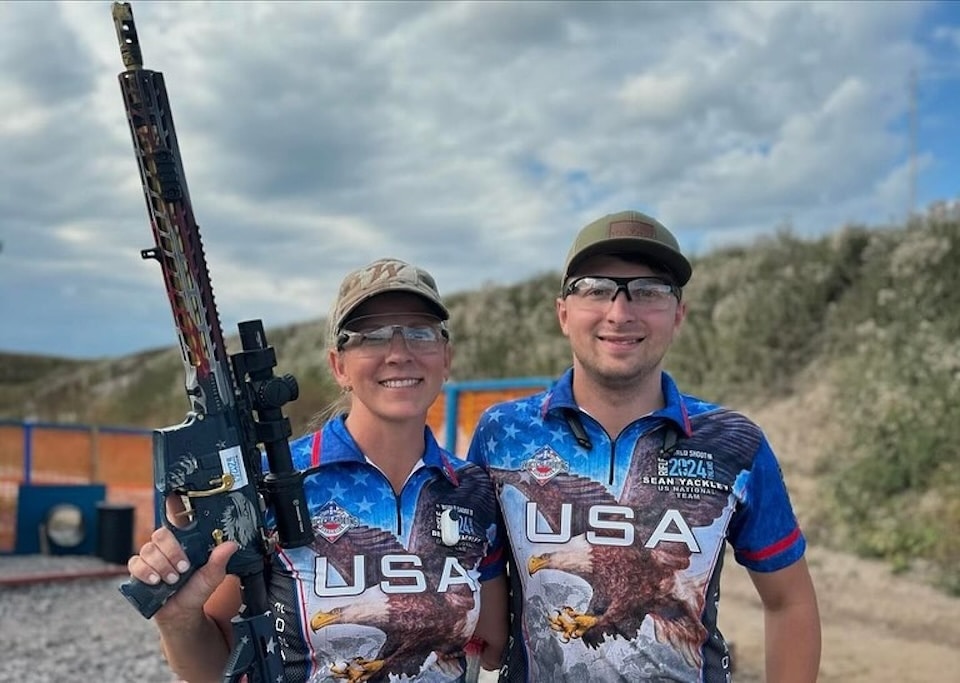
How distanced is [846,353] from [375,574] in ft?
39.0

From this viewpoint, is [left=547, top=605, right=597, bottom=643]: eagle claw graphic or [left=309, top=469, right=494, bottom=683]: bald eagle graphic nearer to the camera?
[left=309, top=469, right=494, bottom=683]: bald eagle graphic

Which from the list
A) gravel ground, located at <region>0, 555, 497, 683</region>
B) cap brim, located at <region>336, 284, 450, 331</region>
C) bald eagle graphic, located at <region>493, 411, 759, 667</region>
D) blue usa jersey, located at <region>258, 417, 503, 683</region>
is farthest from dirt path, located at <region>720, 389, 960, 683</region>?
cap brim, located at <region>336, 284, 450, 331</region>

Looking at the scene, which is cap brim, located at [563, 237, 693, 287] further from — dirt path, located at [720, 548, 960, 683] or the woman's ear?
dirt path, located at [720, 548, 960, 683]

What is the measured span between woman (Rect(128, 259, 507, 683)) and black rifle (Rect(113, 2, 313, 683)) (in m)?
0.07

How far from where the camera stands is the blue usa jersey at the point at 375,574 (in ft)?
7.34

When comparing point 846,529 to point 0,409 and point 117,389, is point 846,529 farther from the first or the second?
point 0,409

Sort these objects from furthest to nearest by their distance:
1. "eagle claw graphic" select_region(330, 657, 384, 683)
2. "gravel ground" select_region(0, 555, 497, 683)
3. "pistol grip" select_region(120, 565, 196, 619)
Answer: "gravel ground" select_region(0, 555, 497, 683)
"eagle claw graphic" select_region(330, 657, 384, 683)
"pistol grip" select_region(120, 565, 196, 619)

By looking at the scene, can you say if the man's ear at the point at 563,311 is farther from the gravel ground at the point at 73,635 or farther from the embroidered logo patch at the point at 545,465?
the gravel ground at the point at 73,635

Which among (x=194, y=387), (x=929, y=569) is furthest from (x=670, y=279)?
(x=929, y=569)

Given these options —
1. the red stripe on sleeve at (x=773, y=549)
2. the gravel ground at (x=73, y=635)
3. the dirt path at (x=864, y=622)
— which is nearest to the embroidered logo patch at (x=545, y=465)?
the red stripe on sleeve at (x=773, y=549)

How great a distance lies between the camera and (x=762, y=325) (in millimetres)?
14039

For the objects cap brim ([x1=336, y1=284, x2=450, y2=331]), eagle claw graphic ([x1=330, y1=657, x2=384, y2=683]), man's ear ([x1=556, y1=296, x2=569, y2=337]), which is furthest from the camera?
man's ear ([x1=556, y1=296, x2=569, y2=337])

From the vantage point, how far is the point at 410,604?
2.26 meters

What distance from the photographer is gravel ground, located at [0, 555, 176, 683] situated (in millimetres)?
6430
